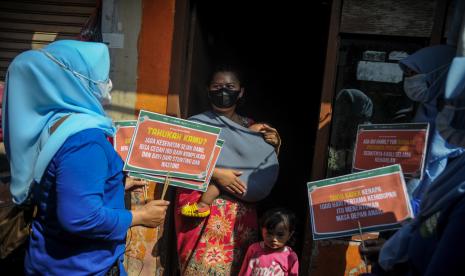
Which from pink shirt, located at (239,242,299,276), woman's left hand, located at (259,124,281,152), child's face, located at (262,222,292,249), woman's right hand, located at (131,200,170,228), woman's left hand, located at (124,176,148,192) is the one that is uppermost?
woman's left hand, located at (259,124,281,152)

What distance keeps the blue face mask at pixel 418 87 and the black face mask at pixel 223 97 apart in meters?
1.25

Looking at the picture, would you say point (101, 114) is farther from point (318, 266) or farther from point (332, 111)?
point (318, 266)

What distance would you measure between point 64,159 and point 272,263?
174cm

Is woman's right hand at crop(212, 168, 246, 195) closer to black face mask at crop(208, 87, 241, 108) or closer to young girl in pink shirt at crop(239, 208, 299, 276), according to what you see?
young girl in pink shirt at crop(239, 208, 299, 276)

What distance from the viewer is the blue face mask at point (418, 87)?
263cm

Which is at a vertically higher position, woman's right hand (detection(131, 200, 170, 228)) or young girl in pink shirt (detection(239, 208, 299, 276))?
woman's right hand (detection(131, 200, 170, 228))

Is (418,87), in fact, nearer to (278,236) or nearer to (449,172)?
(449,172)

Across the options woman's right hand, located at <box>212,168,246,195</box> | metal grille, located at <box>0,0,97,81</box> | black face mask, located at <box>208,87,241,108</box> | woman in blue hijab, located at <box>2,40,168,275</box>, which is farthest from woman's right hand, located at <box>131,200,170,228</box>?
metal grille, located at <box>0,0,97,81</box>

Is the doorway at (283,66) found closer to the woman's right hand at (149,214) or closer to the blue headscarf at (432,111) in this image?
the blue headscarf at (432,111)

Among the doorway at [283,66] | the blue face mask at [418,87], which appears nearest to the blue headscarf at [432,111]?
the blue face mask at [418,87]

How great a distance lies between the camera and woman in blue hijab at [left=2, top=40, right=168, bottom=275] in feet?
5.97

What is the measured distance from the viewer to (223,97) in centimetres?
333

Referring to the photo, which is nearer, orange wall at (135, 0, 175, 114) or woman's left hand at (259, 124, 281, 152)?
woman's left hand at (259, 124, 281, 152)

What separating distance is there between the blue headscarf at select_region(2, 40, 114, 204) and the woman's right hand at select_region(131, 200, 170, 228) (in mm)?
418
